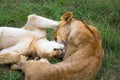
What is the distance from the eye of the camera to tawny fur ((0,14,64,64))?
564 cm

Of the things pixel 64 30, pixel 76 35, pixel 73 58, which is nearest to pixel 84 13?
pixel 64 30

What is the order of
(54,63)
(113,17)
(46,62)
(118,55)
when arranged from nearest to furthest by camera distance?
1. (46,62)
2. (54,63)
3. (118,55)
4. (113,17)

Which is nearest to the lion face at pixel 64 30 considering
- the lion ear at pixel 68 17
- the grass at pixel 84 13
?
the lion ear at pixel 68 17

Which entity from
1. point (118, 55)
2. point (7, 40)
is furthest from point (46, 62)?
point (118, 55)

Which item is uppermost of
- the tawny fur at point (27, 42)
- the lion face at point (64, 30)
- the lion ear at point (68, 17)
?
the lion ear at point (68, 17)

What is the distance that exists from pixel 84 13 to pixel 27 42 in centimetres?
168

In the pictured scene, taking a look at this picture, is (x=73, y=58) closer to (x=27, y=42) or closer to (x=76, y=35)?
(x=76, y=35)

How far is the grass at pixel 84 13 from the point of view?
6.24m

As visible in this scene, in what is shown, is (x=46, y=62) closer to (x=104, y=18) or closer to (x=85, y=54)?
(x=85, y=54)

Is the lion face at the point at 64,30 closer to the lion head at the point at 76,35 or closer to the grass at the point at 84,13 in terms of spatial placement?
the lion head at the point at 76,35

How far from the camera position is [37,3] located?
730cm

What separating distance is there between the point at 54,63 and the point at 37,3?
6.41 ft

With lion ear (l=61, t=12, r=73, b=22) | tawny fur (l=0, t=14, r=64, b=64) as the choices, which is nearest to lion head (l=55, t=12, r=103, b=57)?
lion ear (l=61, t=12, r=73, b=22)

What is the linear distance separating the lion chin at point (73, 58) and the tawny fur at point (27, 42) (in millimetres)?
185
